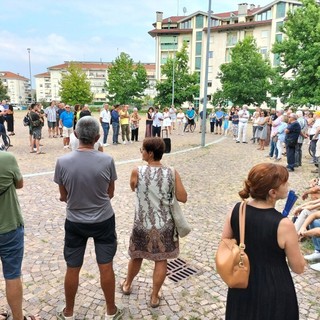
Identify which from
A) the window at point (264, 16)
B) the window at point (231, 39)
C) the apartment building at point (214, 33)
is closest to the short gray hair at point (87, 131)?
the apartment building at point (214, 33)

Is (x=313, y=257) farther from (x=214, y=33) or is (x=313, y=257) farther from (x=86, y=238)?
(x=214, y=33)

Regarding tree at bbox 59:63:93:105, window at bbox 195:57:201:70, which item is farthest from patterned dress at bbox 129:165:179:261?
window at bbox 195:57:201:70

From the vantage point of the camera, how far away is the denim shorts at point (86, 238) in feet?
9.25

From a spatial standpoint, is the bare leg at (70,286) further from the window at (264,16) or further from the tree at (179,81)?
the window at (264,16)

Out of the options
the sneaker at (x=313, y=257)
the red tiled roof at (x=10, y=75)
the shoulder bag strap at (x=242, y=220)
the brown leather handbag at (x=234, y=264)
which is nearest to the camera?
the brown leather handbag at (x=234, y=264)

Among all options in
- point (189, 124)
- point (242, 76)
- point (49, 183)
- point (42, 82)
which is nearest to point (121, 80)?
point (242, 76)

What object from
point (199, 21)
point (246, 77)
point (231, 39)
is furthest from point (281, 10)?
point (246, 77)

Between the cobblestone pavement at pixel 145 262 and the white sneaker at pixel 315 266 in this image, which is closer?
the cobblestone pavement at pixel 145 262

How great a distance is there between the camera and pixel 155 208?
3.15 m

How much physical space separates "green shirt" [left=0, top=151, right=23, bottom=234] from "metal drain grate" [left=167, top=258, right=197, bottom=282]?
2038 mm

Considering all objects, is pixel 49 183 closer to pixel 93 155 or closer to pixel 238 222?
pixel 93 155

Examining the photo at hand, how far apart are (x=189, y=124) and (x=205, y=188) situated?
557 inches

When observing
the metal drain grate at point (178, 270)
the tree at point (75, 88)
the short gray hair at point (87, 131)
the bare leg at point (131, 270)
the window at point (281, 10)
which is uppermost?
the window at point (281, 10)

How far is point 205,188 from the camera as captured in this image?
7.93 m
